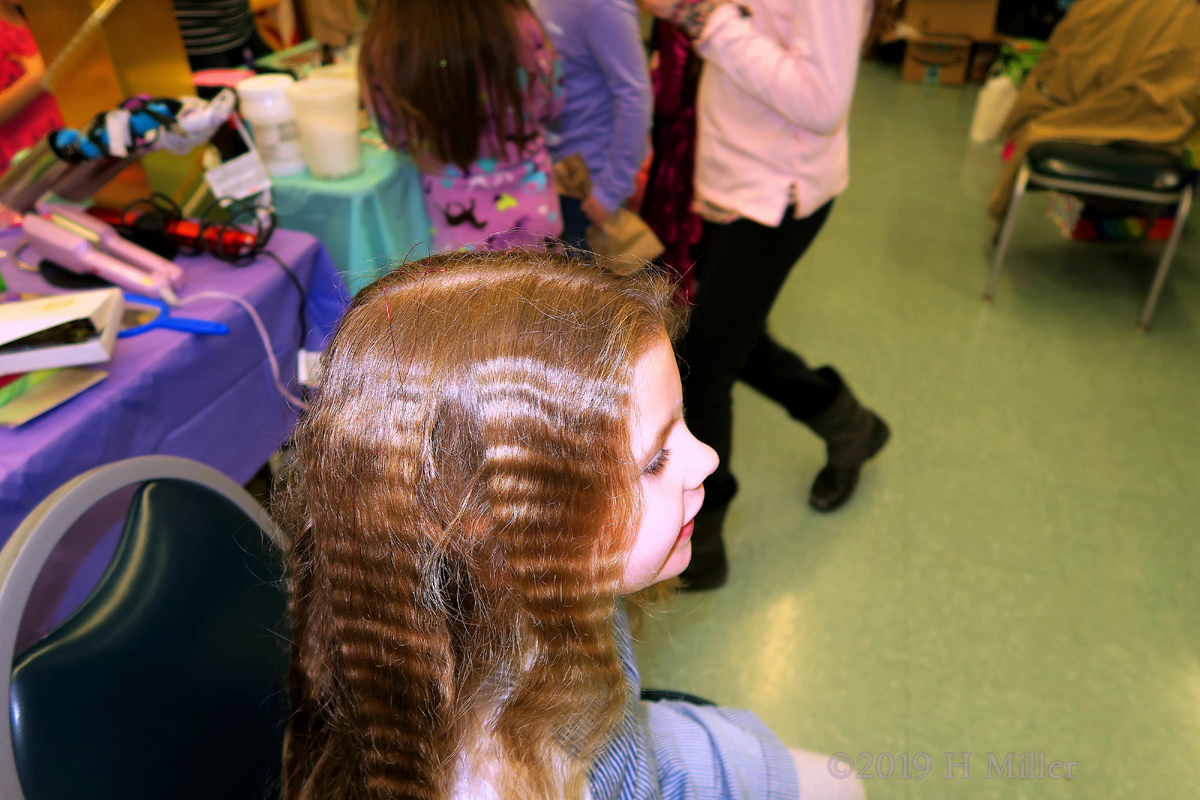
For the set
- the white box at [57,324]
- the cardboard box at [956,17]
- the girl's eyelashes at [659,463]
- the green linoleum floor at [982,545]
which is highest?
the girl's eyelashes at [659,463]

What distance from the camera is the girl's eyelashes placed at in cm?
60

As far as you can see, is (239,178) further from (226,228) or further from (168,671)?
(168,671)

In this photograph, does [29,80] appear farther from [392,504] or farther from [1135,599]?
[1135,599]

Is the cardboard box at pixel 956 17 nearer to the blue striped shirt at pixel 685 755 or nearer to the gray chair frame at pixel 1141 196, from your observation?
the gray chair frame at pixel 1141 196

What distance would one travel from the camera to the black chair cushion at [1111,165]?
218 cm

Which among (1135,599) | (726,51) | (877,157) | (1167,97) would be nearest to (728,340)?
(726,51)

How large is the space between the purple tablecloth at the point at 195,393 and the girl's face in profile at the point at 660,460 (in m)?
0.59

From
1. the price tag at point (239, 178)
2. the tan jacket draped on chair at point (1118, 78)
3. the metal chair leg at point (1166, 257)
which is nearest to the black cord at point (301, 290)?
the price tag at point (239, 178)

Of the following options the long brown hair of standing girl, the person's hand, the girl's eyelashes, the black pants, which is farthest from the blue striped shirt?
the person's hand

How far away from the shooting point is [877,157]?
3459 millimetres

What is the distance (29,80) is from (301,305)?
82cm

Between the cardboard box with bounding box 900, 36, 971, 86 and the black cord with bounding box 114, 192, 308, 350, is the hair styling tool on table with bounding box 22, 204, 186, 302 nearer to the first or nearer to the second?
the black cord with bounding box 114, 192, 308, 350

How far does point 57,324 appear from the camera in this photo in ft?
3.27

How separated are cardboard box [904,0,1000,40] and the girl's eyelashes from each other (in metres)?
4.40
